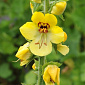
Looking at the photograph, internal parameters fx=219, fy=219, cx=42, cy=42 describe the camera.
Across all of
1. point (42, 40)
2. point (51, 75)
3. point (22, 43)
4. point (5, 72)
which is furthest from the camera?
point (22, 43)

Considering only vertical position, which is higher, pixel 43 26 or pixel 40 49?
pixel 43 26

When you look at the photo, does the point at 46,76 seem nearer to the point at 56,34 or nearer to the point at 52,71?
the point at 52,71

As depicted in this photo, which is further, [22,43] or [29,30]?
[22,43]

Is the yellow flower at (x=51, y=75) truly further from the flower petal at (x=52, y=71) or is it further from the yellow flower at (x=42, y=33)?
the yellow flower at (x=42, y=33)

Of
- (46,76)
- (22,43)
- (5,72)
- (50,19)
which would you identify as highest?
(50,19)

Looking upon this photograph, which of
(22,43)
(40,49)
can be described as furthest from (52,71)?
(22,43)

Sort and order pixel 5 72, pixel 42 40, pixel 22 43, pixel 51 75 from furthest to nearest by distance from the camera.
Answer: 1. pixel 22 43
2. pixel 5 72
3. pixel 42 40
4. pixel 51 75

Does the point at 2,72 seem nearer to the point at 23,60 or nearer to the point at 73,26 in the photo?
the point at 73,26
